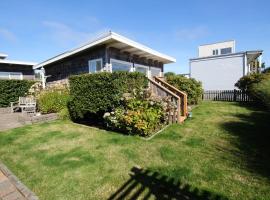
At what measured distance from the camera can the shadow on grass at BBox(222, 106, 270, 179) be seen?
3.99 meters

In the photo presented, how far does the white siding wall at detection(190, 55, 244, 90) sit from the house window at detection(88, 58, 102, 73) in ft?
45.5

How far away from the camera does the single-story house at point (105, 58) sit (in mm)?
9789

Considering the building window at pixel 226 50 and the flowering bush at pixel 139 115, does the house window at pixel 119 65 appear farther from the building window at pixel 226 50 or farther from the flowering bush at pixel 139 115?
the building window at pixel 226 50

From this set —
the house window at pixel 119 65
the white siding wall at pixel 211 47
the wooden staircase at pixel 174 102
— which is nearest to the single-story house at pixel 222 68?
the white siding wall at pixel 211 47

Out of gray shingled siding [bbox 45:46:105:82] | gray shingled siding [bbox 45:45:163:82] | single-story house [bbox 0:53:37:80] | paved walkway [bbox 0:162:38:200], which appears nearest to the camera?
paved walkway [bbox 0:162:38:200]

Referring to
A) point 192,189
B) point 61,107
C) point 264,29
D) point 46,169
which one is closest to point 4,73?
point 61,107

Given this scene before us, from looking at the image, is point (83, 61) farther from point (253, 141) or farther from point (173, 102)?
point (253, 141)

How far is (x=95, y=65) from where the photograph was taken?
35.1 feet

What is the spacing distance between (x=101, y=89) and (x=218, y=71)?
53.2ft

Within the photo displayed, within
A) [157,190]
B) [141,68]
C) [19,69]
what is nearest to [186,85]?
[141,68]

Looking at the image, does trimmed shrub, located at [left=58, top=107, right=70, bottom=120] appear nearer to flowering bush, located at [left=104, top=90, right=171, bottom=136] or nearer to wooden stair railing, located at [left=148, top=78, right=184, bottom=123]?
flowering bush, located at [left=104, top=90, right=171, bottom=136]

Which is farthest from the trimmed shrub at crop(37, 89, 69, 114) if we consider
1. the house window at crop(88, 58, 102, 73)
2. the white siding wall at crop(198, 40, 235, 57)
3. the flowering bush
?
the white siding wall at crop(198, 40, 235, 57)

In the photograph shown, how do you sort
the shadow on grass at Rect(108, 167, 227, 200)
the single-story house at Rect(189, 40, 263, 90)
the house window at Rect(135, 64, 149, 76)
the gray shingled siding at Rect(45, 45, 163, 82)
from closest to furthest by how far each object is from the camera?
the shadow on grass at Rect(108, 167, 227, 200) < the gray shingled siding at Rect(45, 45, 163, 82) < the house window at Rect(135, 64, 149, 76) < the single-story house at Rect(189, 40, 263, 90)

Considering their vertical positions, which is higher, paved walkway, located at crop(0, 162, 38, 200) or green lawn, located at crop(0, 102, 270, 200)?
green lawn, located at crop(0, 102, 270, 200)
